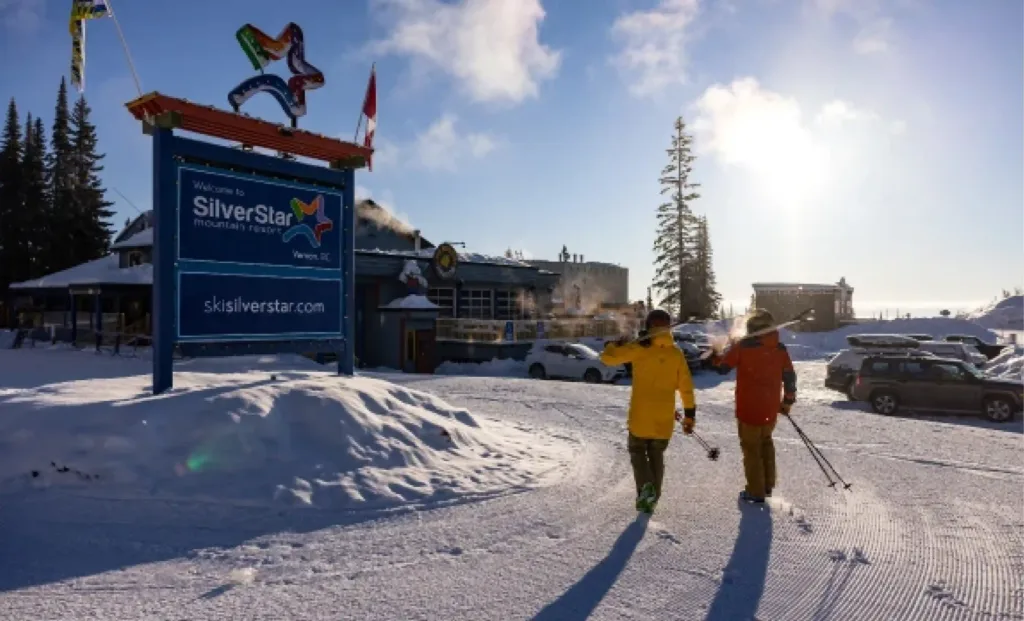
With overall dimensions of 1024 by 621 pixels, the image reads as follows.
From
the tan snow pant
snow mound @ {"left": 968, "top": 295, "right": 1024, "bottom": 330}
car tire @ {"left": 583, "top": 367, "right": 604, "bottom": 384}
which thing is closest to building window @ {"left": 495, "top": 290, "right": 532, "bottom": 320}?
car tire @ {"left": 583, "top": 367, "right": 604, "bottom": 384}

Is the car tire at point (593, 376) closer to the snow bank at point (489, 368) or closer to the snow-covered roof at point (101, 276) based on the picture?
the snow bank at point (489, 368)

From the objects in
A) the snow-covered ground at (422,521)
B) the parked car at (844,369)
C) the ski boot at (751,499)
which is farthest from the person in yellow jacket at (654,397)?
the parked car at (844,369)

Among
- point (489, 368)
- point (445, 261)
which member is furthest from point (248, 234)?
point (445, 261)

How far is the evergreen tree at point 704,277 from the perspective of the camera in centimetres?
5350

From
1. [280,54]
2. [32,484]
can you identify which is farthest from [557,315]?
[32,484]

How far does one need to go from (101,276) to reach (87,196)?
23685mm

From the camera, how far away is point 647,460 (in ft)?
17.6

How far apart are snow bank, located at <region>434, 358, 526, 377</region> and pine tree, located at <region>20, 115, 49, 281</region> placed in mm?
32721

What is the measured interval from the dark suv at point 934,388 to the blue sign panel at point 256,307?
13615 mm

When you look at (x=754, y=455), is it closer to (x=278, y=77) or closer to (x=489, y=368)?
(x=278, y=77)

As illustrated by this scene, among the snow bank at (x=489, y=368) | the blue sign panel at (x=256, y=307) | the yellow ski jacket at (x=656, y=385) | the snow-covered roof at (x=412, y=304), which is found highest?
Answer: the snow-covered roof at (x=412, y=304)

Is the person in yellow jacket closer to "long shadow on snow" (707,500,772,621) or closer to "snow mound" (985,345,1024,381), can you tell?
"long shadow on snow" (707,500,772,621)

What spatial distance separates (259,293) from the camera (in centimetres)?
803

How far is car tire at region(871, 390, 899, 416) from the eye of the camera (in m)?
15.3
